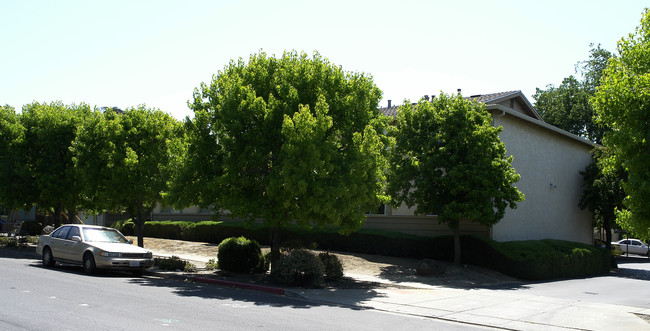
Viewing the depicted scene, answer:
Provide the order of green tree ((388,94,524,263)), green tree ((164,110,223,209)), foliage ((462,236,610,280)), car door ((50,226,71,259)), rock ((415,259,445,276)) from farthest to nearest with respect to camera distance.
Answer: foliage ((462,236,610,280)) → green tree ((388,94,524,263)) → rock ((415,259,445,276)) → car door ((50,226,71,259)) → green tree ((164,110,223,209))

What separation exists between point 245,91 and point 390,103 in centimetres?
1989

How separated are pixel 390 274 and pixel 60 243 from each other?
35.7 ft

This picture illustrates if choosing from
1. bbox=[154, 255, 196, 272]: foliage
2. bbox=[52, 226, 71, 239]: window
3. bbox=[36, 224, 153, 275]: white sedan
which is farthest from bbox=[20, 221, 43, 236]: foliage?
bbox=[154, 255, 196, 272]: foliage

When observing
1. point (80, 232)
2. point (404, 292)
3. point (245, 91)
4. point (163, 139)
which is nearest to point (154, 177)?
point (163, 139)

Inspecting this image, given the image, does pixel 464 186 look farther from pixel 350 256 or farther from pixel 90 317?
pixel 90 317

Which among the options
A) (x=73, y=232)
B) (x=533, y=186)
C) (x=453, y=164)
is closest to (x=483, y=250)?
(x=453, y=164)

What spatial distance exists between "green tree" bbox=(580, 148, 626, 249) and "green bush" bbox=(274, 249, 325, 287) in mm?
18314

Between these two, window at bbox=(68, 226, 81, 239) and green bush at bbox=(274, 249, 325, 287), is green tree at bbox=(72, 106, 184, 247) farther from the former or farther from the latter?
green bush at bbox=(274, 249, 325, 287)

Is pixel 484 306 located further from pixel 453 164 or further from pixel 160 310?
pixel 453 164

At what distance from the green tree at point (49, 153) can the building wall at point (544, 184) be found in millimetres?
18233

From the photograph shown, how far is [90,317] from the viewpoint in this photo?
8.36 meters

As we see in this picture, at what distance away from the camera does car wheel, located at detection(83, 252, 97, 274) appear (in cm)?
1512

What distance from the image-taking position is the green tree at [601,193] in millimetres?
26953

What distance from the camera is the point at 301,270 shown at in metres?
13.5
